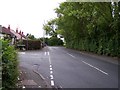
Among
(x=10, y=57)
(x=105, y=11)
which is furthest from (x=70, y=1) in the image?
(x=10, y=57)


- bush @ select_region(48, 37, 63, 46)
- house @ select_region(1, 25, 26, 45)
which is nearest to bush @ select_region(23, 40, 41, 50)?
house @ select_region(1, 25, 26, 45)

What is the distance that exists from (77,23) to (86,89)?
4129 centimetres

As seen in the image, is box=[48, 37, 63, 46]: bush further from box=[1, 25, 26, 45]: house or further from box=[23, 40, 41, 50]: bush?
box=[23, 40, 41, 50]: bush

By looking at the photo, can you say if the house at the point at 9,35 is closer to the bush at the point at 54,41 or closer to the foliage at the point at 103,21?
the foliage at the point at 103,21

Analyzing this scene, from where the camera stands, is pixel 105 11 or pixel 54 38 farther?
pixel 54 38

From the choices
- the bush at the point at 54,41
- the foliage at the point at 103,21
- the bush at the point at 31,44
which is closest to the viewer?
the foliage at the point at 103,21

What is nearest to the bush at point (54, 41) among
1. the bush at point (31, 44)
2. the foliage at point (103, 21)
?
the bush at point (31, 44)

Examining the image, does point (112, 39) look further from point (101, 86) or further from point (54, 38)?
point (54, 38)

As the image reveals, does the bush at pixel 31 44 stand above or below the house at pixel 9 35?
below

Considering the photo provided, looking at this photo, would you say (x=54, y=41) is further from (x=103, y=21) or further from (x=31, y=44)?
(x=103, y=21)

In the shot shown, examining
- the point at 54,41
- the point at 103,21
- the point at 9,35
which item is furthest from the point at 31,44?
the point at 54,41

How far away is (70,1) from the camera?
34.7m

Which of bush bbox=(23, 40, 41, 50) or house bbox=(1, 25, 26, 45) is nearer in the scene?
house bbox=(1, 25, 26, 45)

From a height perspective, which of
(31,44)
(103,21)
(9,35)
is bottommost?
(31,44)
